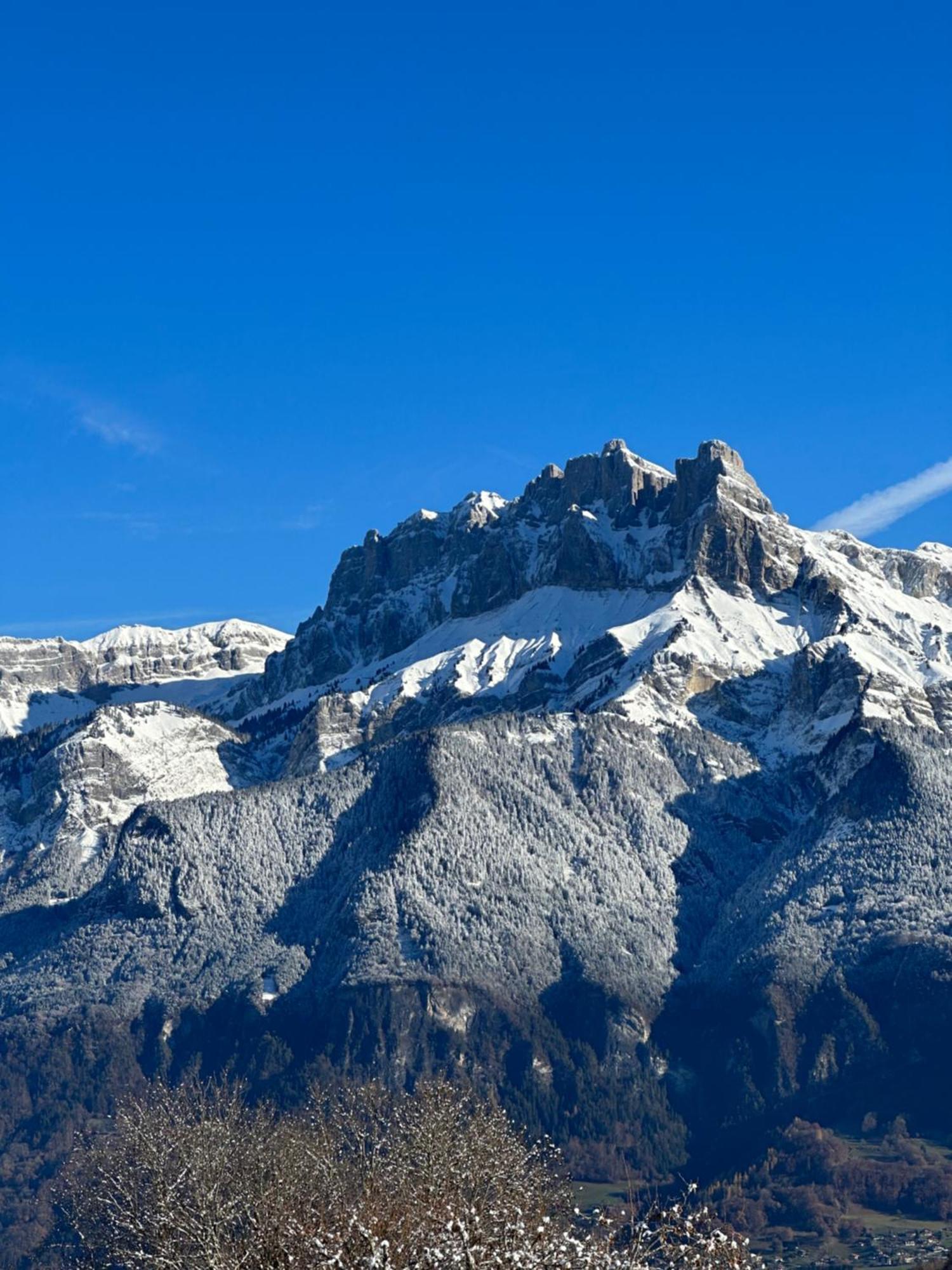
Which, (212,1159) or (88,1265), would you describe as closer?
(88,1265)

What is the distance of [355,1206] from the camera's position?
12525 centimetres

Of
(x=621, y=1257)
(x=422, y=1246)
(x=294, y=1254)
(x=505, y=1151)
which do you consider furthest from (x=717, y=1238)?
(x=505, y=1151)

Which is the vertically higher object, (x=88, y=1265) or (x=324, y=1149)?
(x=324, y=1149)

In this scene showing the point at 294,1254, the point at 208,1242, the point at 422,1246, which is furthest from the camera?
the point at 208,1242

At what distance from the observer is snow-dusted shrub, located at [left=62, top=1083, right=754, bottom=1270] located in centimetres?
10850

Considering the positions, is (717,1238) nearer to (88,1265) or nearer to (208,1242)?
(208,1242)

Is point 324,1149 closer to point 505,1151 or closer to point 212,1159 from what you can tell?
point 212,1159

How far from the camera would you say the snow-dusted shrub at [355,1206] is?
108500mm

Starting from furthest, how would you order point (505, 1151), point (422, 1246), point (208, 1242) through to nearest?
1. point (505, 1151)
2. point (208, 1242)
3. point (422, 1246)

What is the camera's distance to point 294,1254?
11369 cm

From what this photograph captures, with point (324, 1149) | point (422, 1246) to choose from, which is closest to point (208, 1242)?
point (422, 1246)

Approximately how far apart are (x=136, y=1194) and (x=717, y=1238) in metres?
77.5

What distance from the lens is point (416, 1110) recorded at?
176250 mm

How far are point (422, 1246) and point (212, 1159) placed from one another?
215 feet
